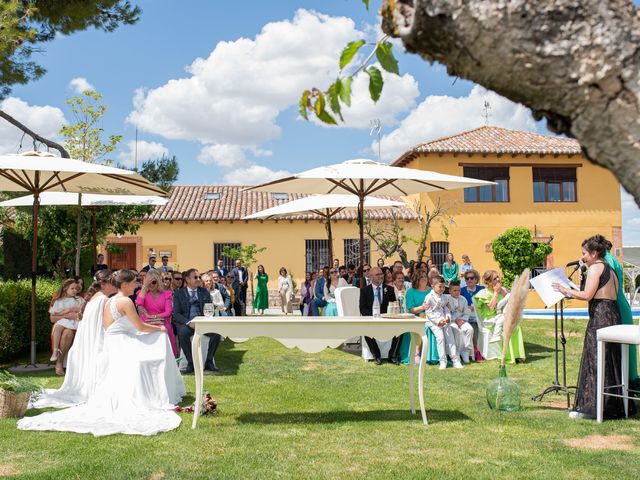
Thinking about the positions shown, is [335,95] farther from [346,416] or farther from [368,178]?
[368,178]

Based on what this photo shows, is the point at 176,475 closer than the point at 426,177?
Yes

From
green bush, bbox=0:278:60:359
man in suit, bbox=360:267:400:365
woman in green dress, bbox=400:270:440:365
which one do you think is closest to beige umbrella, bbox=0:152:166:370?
green bush, bbox=0:278:60:359

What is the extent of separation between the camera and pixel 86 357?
23.8ft

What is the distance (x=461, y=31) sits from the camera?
1.38m

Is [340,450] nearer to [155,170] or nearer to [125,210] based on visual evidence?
[125,210]

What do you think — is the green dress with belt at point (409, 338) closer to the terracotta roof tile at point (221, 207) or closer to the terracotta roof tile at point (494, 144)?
the terracotta roof tile at point (221, 207)

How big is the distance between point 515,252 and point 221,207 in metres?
13.0

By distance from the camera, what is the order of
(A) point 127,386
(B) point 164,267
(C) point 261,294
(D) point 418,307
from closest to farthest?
(A) point 127,386
(D) point 418,307
(B) point 164,267
(C) point 261,294

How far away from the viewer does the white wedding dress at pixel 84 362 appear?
7.09 m

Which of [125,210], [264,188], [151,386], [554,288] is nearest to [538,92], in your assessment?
[554,288]

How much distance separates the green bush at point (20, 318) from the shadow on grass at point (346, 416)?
4.74 meters

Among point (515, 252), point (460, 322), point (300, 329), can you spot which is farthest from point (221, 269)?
point (300, 329)

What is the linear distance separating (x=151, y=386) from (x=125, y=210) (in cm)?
1006

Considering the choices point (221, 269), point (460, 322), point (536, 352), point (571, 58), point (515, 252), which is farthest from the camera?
point (515, 252)
